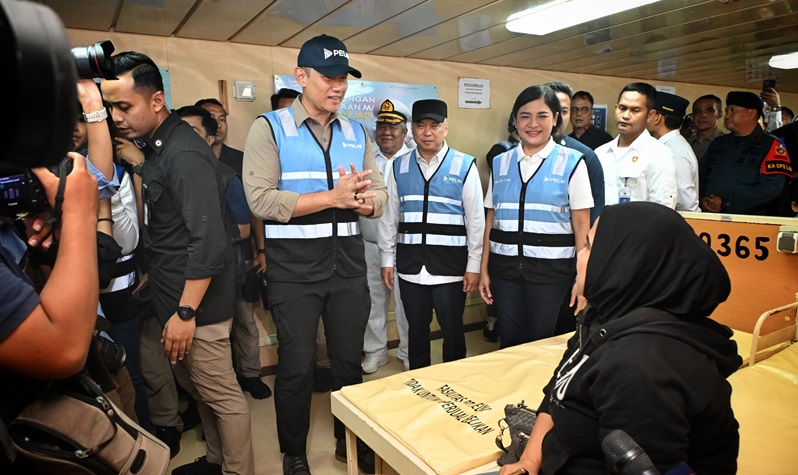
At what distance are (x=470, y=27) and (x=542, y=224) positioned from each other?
1308 mm

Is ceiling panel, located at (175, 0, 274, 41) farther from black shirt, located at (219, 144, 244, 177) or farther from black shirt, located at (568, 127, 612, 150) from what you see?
black shirt, located at (568, 127, 612, 150)

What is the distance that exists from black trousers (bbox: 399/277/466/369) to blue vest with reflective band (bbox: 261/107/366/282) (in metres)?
0.69

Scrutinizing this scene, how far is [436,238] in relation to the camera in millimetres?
2611

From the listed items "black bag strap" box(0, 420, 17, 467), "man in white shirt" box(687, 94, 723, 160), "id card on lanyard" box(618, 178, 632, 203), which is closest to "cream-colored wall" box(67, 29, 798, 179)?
"man in white shirt" box(687, 94, 723, 160)

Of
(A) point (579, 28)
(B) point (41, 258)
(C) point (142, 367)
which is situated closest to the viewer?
(B) point (41, 258)

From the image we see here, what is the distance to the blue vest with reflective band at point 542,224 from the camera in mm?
2359

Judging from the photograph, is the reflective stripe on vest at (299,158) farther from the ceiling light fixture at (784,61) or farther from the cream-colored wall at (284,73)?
→ the ceiling light fixture at (784,61)

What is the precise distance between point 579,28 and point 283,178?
2109 mm

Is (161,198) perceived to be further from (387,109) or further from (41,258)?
(387,109)

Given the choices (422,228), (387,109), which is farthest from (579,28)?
(422,228)

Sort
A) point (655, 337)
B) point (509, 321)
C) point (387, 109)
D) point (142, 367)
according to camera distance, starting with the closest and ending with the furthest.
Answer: point (655, 337), point (142, 367), point (509, 321), point (387, 109)

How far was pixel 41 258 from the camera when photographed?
137 centimetres

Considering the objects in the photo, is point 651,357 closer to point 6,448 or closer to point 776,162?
point 6,448

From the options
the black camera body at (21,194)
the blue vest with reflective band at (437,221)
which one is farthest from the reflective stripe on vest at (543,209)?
the black camera body at (21,194)
